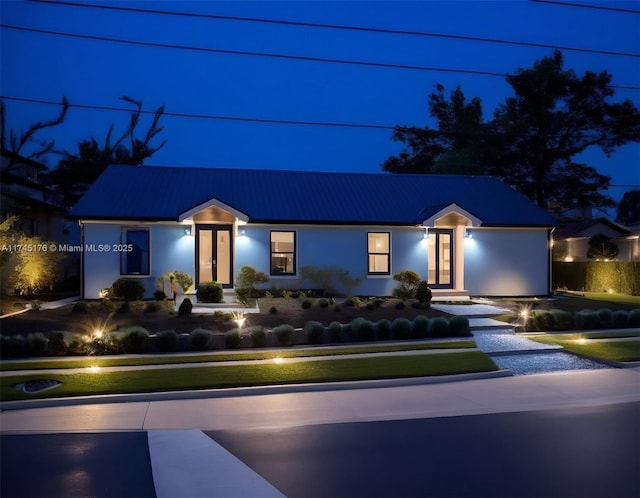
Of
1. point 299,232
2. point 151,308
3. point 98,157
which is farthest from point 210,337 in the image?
point 98,157

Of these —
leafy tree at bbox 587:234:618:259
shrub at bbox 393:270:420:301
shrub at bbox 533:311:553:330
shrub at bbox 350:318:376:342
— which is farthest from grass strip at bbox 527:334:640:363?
leafy tree at bbox 587:234:618:259

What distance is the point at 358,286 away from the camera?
72.2 feet

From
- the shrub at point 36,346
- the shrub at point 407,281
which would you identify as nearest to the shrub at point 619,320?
the shrub at point 407,281

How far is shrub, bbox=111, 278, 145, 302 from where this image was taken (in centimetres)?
1928

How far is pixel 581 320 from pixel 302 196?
38.7 ft

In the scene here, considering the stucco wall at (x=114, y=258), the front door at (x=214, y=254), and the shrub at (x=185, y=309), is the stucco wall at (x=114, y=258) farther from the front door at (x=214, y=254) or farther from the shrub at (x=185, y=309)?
the shrub at (x=185, y=309)

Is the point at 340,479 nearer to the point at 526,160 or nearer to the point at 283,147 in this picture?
the point at 526,160

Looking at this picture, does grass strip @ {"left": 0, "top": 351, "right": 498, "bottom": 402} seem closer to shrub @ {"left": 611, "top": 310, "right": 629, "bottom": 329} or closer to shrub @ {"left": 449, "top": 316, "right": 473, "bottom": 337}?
shrub @ {"left": 449, "top": 316, "right": 473, "bottom": 337}

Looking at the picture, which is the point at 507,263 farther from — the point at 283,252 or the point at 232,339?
the point at 232,339

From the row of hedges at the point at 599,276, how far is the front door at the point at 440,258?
371 inches

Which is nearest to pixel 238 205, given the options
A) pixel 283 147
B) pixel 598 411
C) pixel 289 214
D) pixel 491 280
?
pixel 289 214

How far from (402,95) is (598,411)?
71.0 metres

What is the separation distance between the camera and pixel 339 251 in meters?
21.9

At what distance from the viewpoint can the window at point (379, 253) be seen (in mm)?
22219
